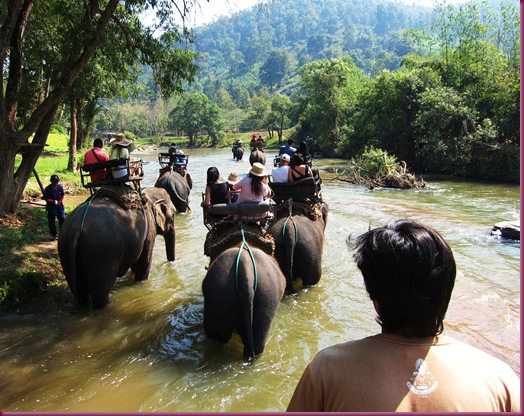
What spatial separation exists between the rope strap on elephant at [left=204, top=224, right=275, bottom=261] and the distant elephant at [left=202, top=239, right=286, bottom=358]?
1.44 ft

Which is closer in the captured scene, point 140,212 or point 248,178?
point 248,178

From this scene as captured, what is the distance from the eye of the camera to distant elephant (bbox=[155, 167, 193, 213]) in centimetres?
1177

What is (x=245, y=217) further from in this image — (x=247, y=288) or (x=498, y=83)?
(x=498, y=83)

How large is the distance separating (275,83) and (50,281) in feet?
532

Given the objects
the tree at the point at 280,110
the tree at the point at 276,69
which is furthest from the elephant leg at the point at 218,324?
the tree at the point at 276,69

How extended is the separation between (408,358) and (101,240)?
4.73 m

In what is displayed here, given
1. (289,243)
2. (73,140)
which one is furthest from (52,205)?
(73,140)

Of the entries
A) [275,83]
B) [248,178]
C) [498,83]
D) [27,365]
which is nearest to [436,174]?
[498,83]

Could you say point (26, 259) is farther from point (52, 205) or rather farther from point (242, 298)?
point (242, 298)

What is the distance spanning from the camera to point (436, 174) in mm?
23969

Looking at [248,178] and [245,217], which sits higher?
[248,178]

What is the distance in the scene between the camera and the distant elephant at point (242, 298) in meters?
4.14

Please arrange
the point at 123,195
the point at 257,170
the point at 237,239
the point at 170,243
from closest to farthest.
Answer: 1. the point at 237,239
2. the point at 257,170
3. the point at 123,195
4. the point at 170,243

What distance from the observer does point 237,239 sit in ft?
16.1
